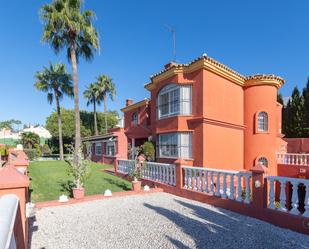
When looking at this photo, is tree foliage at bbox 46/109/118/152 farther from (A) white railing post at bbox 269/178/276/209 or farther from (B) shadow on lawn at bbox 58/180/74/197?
(A) white railing post at bbox 269/178/276/209

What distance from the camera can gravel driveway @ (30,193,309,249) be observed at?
4750 mm

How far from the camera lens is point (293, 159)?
660 inches

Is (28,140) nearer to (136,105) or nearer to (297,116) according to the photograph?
(136,105)

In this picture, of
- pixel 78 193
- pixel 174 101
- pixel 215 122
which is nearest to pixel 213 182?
pixel 78 193

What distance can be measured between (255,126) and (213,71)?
5.49 meters

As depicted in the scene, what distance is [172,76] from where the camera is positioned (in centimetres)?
1423

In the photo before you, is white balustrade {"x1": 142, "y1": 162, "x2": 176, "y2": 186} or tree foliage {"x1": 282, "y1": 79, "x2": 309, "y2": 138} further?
tree foliage {"x1": 282, "y1": 79, "x2": 309, "y2": 138}

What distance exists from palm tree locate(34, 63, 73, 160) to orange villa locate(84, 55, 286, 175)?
1467 cm

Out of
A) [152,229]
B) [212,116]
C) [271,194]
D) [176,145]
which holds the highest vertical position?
[212,116]

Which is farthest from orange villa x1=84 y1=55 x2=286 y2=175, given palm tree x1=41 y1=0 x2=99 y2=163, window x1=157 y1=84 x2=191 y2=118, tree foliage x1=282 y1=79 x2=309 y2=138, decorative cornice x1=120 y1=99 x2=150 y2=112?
tree foliage x1=282 y1=79 x2=309 y2=138

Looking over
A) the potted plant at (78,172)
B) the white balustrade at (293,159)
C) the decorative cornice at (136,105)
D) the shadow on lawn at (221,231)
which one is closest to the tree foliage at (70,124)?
the decorative cornice at (136,105)

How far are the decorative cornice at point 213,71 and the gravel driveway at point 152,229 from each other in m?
8.54

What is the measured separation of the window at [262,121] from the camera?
15.6 m

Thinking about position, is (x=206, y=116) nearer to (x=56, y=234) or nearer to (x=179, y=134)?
(x=179, y=134)
